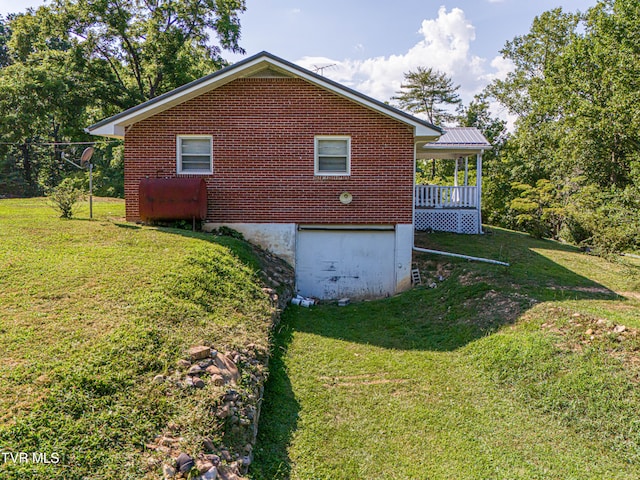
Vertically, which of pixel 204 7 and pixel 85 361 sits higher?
pixel 204 7

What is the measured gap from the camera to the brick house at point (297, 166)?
446 inches

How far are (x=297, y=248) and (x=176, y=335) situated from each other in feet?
21.2

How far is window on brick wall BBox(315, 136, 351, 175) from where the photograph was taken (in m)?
Answer: 11.5

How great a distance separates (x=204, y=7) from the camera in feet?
84.6

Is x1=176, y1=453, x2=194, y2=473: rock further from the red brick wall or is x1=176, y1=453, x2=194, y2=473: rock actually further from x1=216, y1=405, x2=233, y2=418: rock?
the red brick wall

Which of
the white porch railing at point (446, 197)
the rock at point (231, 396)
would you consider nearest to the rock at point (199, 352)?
the rock at point (231, 396)

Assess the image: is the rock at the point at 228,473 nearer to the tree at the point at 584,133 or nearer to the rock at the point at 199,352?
the rock at the point at 199,352

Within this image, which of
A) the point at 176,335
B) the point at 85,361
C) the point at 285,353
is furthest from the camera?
the point at 285,353

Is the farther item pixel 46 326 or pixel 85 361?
pixel 46 326

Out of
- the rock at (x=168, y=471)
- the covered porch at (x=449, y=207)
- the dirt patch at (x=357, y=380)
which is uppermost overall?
the covered porch at (x=449, y=207)

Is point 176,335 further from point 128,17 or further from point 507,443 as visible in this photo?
point 128,17

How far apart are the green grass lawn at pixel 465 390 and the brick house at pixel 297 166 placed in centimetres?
248

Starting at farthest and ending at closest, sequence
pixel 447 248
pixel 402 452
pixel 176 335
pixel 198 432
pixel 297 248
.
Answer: pixel 447 248 < pixel 297 248 < pixel 176 335 < pixel 402 452 < pixel 198 432

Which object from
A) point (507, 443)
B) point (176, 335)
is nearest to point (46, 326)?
point (176, 335)
